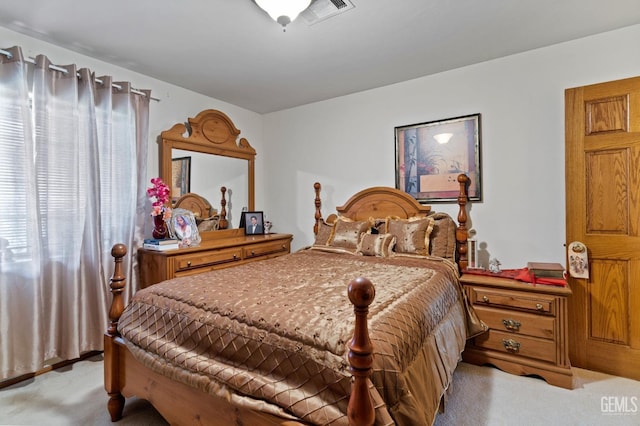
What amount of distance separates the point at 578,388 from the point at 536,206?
52.6 inches

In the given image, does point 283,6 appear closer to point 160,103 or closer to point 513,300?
point 160,103

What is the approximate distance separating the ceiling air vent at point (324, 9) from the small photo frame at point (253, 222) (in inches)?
93.9

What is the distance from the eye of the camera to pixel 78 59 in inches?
101

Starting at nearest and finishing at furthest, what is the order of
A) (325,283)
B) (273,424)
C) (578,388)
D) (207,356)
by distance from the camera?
1. (273,424)
2. (207,356)
3. (325,283)
4. (578,388)

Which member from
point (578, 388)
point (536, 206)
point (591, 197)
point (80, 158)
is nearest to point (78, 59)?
point (80, 158)

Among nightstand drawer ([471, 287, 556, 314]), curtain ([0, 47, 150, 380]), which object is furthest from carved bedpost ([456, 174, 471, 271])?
curtain ([0, 47, 150, 380])

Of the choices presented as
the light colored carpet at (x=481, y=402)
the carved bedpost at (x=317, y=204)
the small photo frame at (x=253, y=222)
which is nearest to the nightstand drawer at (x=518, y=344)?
the light colored carpet at (x=481, y=402)

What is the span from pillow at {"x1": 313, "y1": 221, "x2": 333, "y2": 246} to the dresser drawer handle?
1.69m

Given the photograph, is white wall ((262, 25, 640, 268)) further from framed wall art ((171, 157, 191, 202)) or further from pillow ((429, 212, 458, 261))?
framed wall art ((171, 157, 191, 202))

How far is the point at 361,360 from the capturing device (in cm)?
93

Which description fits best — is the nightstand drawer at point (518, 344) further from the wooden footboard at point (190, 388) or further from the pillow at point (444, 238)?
the wooden footboard at point (190, 388)

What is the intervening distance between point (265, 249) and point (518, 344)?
2.50m

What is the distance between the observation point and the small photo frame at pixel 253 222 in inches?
153

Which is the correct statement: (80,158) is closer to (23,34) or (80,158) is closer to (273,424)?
(23,34)
